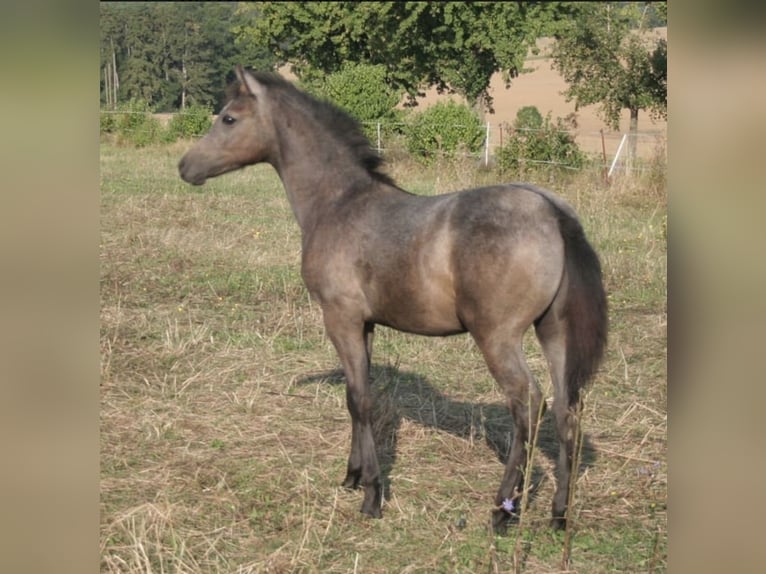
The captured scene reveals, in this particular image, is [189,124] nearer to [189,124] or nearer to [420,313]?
[189,124]

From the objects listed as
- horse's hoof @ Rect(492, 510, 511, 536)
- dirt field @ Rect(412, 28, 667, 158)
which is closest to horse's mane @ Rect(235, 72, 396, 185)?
horse's hoof @ Rect(492, 510, 511, 536)

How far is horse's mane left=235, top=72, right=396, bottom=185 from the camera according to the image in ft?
17.2

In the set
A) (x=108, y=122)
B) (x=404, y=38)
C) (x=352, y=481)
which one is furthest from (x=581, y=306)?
(x=404, y=38)

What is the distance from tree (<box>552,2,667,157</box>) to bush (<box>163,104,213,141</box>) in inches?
448

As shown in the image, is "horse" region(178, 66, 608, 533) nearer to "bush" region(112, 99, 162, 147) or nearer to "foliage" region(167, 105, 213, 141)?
"foliage" region(167, 105, 213, 141)

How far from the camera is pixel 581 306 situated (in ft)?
14.5

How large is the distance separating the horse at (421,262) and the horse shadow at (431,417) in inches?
26.0

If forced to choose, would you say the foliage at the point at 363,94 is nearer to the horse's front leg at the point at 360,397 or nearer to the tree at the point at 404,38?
the tree at the point at 404,38

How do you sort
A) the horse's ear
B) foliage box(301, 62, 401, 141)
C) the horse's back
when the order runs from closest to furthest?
the horse's back, the horse's ear, foliage box(301, 62, 401, 141)

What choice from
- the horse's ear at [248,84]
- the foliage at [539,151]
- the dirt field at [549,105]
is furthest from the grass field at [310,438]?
the dirt field at [549,105]

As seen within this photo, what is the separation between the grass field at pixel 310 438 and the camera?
14.2 feet
